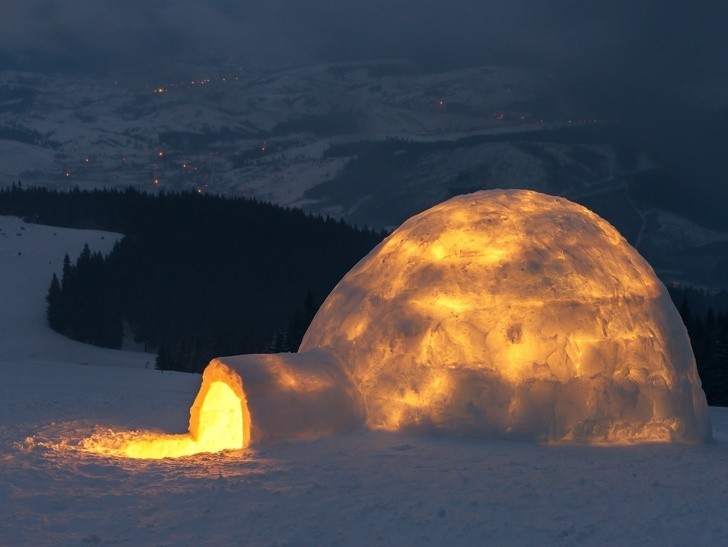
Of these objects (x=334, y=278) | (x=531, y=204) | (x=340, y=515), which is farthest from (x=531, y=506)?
(x=334, y=278)

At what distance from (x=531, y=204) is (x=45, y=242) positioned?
61604 mm

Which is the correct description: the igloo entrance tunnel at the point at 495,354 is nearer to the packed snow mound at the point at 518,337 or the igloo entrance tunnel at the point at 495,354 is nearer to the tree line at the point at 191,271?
the packed snow mound at the point at 518,337

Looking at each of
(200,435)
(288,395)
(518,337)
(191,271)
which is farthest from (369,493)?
(191,271)

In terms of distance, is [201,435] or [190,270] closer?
[201,435]

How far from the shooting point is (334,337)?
431 inches

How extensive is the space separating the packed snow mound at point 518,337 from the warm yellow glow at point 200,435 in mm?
1556

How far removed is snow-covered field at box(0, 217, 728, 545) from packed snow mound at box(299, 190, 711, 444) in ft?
1.23

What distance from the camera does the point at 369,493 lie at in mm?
7348

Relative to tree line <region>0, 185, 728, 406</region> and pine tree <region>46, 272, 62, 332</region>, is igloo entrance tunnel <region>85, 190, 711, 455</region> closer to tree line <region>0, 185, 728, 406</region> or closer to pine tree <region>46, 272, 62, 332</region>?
tree line <region>0, 185, 728, 406</region>

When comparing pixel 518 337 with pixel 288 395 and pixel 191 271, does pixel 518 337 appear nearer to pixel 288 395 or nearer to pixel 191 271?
pixel 288 395

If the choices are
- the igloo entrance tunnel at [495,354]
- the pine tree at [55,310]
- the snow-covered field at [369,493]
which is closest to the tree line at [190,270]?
the pine tree at [55,310]

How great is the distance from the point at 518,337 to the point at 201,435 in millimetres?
4574

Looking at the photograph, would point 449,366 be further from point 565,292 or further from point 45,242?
point 45,242

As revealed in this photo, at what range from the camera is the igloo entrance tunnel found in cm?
950
